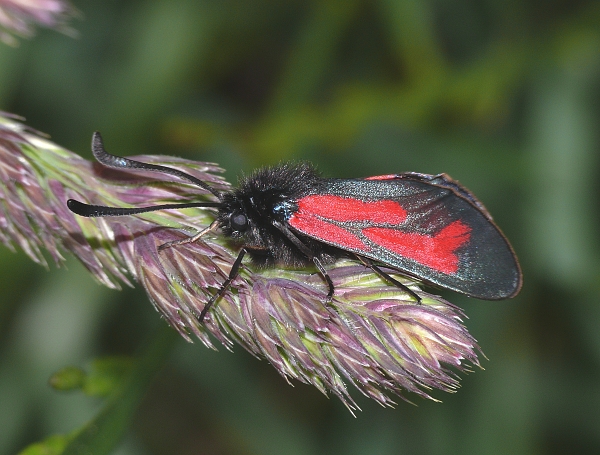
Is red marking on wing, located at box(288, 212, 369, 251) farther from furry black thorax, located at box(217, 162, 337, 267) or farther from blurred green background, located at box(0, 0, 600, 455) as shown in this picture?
blurred green background, located at box(0, 0, 600, 455)

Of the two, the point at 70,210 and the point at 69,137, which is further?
the point at 69,137

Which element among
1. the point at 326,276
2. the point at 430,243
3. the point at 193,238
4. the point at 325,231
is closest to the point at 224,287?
the point at 193,238

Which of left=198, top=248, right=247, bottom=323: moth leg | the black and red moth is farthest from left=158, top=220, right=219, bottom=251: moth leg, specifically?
left=198, top=248, right=247, bottom=323: moth leg

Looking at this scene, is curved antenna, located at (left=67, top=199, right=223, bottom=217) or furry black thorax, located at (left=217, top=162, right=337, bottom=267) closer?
curved antenna, located at (left=67, top=199, right=223, bottom=217)

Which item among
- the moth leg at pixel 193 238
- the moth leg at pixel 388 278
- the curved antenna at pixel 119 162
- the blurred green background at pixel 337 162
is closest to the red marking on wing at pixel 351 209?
the moth leg at pixel 388 278

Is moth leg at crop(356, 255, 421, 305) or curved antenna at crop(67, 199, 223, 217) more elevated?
moth leg at crop(356, 255, 421, 305)

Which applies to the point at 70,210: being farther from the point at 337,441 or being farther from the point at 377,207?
the point at 337,441

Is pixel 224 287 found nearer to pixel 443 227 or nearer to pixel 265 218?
pixel 265 218

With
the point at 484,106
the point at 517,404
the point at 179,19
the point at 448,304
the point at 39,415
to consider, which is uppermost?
the point at 484,106

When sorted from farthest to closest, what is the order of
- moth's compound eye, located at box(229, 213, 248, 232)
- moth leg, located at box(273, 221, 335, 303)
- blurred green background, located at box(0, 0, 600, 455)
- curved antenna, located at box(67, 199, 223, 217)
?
blurred green background, located at box(0, 0, 600, 455)
moth's compound eye, located at box(229, 213, 248, 232)
moth leg, located at box(273, 221, 335, 303)
curved antenna, located at box(67, 199, 223, 217)

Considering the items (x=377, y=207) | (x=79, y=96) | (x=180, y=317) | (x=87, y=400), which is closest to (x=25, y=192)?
(x=180, y=317)
